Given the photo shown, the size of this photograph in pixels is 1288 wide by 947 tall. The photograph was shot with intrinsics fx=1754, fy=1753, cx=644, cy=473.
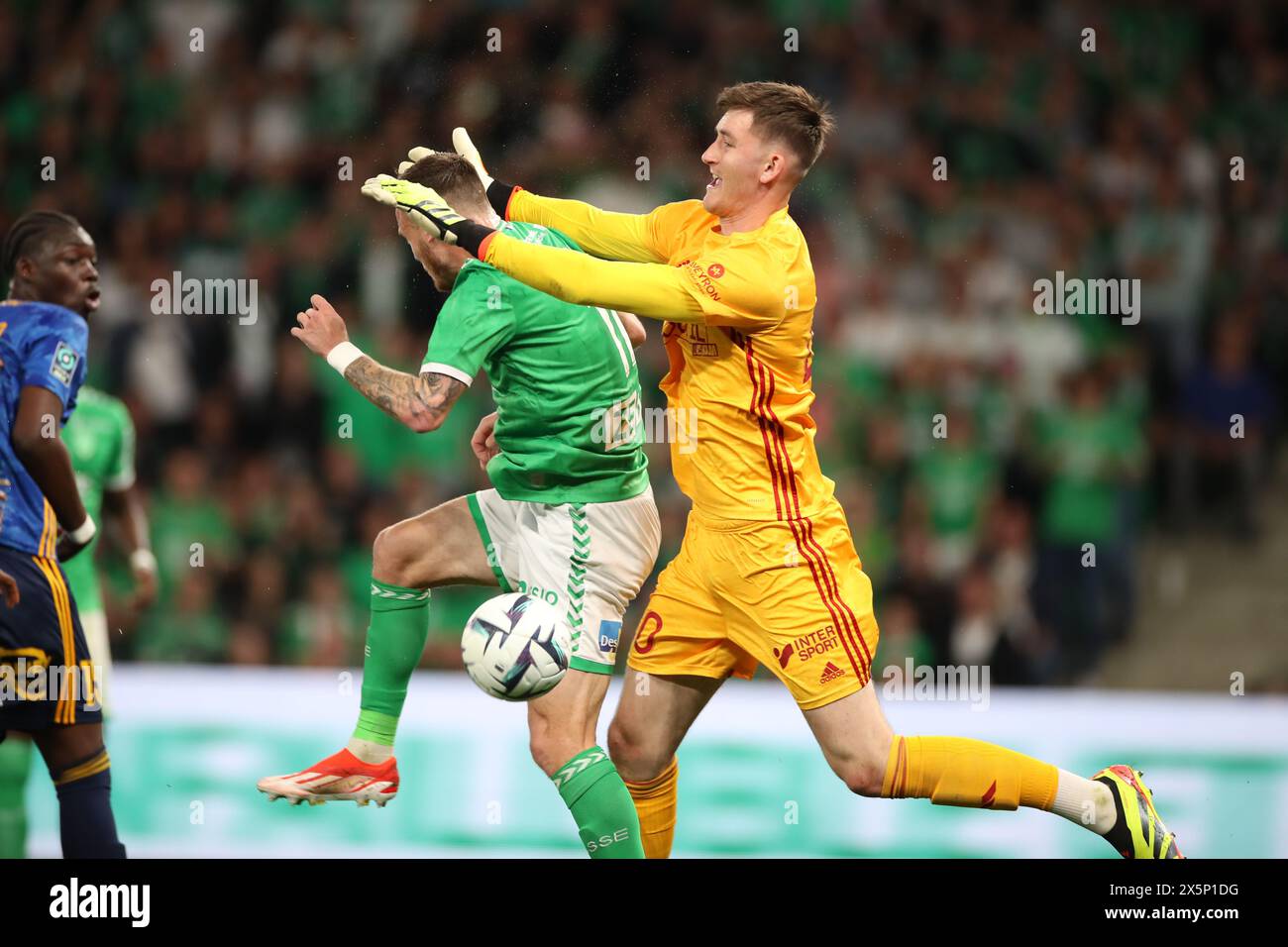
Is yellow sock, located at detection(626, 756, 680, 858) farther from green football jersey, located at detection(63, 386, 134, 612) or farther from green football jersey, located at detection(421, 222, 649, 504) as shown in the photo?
green football jersey, located at detection(63, 386, 134, 612)

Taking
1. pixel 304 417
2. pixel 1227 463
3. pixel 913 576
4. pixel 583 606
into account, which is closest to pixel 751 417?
pixel 583 606

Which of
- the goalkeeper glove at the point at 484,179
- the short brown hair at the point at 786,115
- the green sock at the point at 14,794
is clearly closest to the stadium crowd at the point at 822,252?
the green sock at the point at 14,794

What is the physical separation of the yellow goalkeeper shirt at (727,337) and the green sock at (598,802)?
2.64 ft

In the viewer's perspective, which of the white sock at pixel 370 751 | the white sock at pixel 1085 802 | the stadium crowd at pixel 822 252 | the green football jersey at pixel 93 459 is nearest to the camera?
the white sock at pixel 1085 802

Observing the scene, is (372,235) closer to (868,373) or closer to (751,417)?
(868,373)

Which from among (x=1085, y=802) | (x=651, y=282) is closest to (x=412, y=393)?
(x=651, y=282)

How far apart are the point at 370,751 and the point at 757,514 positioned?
1457 mm

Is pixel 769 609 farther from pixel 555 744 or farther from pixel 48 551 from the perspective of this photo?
pixel 48 551

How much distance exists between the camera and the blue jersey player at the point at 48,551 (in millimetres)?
5160

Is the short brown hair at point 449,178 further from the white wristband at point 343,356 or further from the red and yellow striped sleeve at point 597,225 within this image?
the white wristband at point 343,356

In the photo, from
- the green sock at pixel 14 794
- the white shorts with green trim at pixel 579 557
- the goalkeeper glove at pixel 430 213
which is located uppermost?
the goalkeeper glove at pixel 430 213

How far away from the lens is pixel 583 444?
525 centimetres

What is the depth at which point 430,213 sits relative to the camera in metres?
4.89
